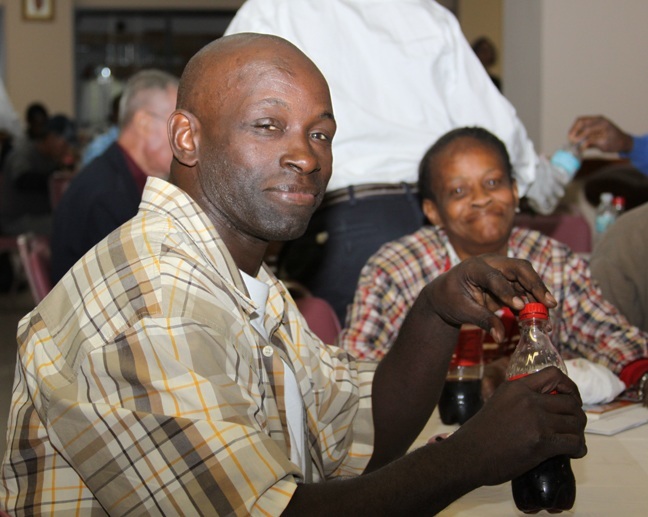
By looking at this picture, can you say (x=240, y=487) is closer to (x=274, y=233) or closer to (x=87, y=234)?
(x=274, y=233)

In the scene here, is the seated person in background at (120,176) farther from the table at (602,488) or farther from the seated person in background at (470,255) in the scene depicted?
the table at (602,488)

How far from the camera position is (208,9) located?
1248 cm

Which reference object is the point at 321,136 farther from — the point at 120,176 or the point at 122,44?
the point at 122,44

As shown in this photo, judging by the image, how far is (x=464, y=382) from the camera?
179 cm

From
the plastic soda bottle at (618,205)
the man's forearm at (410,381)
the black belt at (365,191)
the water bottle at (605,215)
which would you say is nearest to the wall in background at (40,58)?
the plastic soda bottle at (618,205)

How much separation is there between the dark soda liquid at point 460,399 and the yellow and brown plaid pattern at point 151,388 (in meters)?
0.48

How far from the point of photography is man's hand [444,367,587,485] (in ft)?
3.76

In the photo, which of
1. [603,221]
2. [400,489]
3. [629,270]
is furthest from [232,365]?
[603,221]

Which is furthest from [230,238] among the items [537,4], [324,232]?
[537,4]

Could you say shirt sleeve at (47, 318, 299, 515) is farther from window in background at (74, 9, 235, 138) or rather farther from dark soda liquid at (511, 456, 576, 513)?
window in background at (74, 9, 235, 138)

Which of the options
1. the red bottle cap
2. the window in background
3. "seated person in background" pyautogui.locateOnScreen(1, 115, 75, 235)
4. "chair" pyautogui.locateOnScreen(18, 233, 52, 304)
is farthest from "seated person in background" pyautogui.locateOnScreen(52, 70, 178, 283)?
the window in background

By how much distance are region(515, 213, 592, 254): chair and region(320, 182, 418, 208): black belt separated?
1.48 metres

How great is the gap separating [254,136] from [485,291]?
458 mm

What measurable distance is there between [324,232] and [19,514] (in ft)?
6.18
